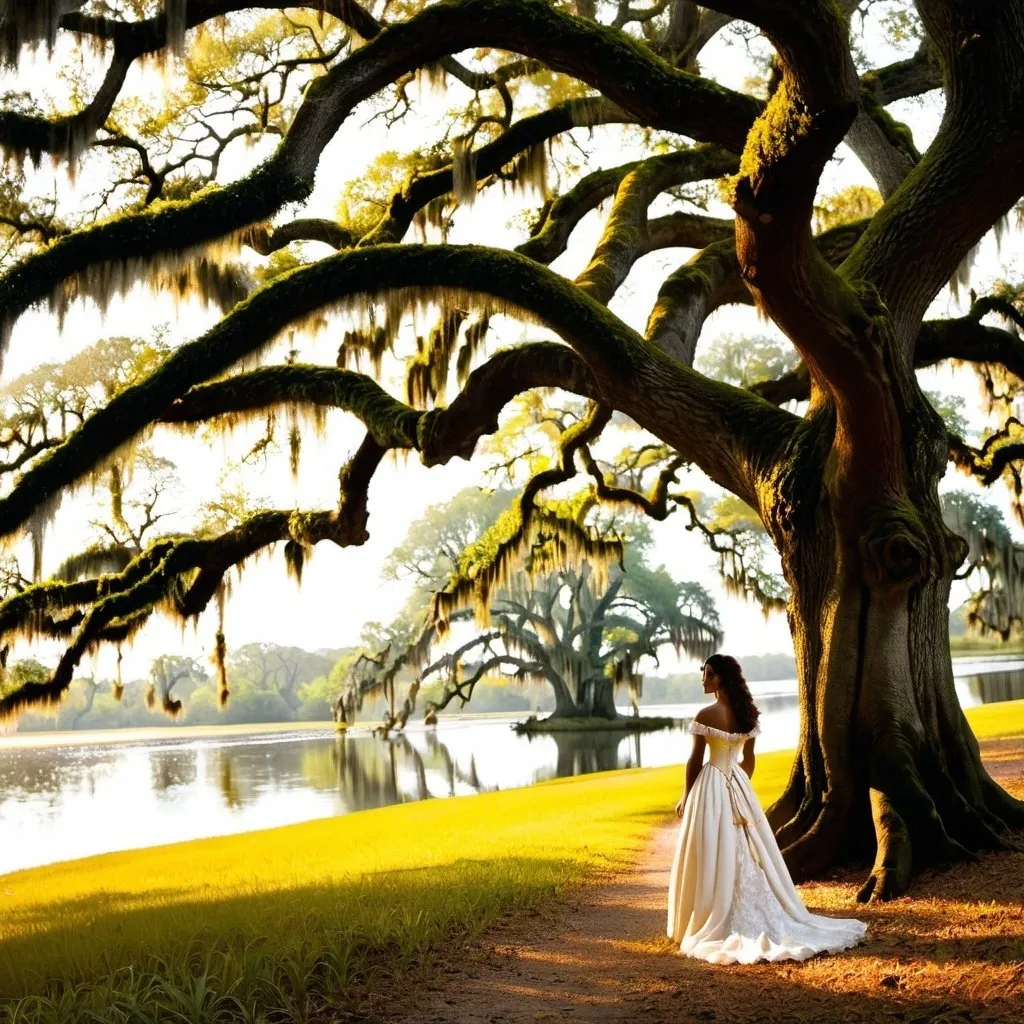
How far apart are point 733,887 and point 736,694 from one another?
41.4 inches

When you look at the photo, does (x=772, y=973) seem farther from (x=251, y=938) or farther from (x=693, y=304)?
(x=693, y=304)

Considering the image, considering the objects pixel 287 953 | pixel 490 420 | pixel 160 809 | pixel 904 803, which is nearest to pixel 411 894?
pixel 287 953

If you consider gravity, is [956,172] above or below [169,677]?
above

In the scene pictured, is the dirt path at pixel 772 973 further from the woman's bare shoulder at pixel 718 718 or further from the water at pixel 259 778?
the water at pixel 259 778

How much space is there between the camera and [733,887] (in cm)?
574

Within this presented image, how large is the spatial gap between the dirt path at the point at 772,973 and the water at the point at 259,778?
10.4 meters

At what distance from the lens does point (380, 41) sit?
27.2 feet

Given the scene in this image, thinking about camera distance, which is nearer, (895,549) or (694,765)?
(694,765)

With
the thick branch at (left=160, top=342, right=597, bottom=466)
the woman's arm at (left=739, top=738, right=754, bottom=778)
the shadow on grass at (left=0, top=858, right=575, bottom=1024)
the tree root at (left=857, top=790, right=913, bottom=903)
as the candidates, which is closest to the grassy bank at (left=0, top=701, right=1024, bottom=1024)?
the shadow on grass at (left=0, top=858, right=575, bottom=1024)

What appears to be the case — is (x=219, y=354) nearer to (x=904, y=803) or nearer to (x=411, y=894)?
(x=411, y=894)

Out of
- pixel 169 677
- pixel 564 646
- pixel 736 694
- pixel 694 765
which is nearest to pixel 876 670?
pixel 736 694

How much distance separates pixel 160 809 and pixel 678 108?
17.3 m

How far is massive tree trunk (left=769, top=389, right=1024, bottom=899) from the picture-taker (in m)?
7.20

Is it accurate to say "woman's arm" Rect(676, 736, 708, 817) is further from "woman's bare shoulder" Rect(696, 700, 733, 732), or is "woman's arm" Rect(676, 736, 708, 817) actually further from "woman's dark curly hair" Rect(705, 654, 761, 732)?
"woman's dark curly hair" Rect(705, 654, 761, 732)
